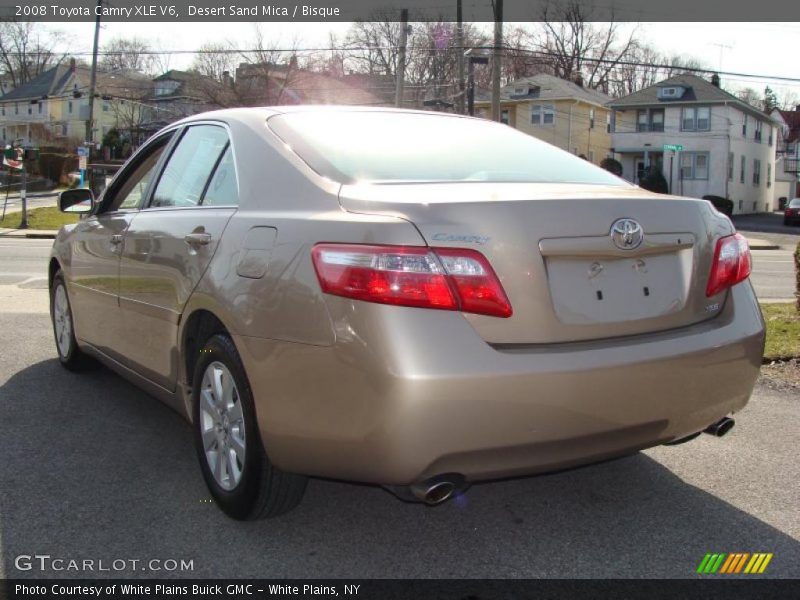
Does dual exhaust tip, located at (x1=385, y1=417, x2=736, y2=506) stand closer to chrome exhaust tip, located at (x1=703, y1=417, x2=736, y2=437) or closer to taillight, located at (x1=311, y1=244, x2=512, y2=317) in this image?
taillight, located at (x1=311, y1=244, x2=512, y2=317)

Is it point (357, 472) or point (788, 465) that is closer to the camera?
point (357, 472)

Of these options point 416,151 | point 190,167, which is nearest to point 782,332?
point 416,151

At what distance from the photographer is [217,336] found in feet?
10.3

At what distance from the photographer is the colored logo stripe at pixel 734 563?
2.83 meters

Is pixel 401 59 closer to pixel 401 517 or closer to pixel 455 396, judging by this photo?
pixel 401 517

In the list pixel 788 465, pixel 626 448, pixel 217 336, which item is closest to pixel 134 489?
pixel 217 336

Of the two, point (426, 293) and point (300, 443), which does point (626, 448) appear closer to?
point (426, 293)

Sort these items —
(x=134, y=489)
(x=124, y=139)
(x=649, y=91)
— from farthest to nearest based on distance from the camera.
Result: (x=124, y=139), (x=649, y=91), (x=134, y=489)

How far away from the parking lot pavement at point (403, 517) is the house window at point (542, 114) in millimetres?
51375

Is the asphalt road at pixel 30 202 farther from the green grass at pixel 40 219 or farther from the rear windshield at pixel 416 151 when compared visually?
the rear windshield at pixel 416 151

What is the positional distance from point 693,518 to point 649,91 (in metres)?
52.6

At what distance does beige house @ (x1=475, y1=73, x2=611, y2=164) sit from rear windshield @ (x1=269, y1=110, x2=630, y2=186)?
50.0m
